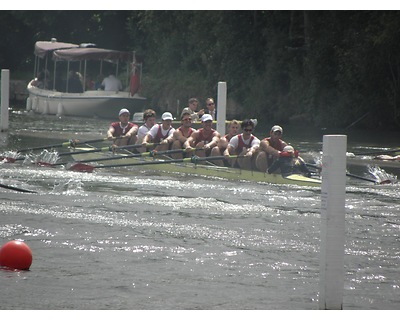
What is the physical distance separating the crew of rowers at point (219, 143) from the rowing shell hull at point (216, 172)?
14cm

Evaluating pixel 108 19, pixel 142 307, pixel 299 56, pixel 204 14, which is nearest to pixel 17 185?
pixel 142 307

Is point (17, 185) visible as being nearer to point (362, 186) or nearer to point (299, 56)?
point (362, 186)

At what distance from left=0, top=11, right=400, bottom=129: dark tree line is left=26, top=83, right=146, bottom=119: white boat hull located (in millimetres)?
3726

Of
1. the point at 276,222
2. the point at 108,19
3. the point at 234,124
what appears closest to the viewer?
the point at 276,222

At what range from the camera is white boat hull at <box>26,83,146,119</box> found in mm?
40562

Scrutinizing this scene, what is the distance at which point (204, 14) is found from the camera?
4253 centimetres

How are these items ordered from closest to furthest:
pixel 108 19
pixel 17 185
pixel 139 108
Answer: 1. pixel 17 185
2. pixel 139 108
3. pixel 108 19

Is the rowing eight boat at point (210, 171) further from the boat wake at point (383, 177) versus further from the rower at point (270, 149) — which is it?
the boat wake at point (383, 177)

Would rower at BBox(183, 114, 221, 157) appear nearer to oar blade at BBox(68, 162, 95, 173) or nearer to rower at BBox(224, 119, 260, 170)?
rower at BBox(224, 119, 260, 170)

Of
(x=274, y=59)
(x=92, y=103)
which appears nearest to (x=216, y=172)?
(x=274, y=59)

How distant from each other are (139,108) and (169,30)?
274 inches

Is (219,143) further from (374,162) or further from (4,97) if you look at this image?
(4,97)

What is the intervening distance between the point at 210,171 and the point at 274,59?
66.0 ft

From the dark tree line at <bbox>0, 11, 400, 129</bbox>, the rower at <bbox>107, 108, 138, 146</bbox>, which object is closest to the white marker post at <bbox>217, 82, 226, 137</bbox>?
the rower at <bbox>107, 108, 138, 146</bbox>
